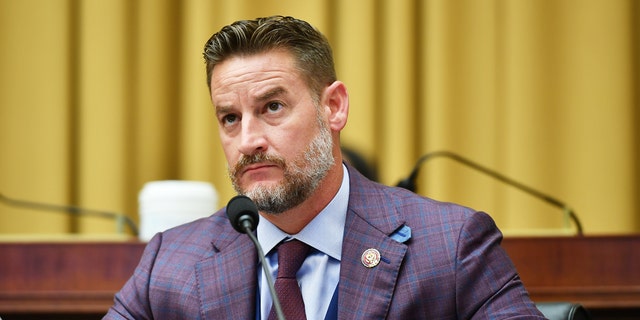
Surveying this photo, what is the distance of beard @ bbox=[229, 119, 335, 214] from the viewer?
1.88m

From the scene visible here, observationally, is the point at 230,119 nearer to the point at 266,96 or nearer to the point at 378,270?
the point at 266,96

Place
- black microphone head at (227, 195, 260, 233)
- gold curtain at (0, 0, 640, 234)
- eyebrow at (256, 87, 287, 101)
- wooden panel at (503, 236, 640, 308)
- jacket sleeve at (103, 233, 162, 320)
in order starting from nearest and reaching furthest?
black microphone head at (227, 195, 260, 233) < eyebrow at (256, 87, 287, 101) < jacket sleeve at (103, 233, 162, 320) < wooden panel at (503, 236, 640, 308) < gold curtain at (0, 0, 640, 234)

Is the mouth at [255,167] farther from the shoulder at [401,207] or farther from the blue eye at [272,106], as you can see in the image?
the shoulder at [401,207]

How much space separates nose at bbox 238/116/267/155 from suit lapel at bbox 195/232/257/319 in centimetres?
25

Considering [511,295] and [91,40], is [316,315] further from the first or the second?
[91,40]

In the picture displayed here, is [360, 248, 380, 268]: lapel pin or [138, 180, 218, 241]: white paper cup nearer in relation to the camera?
[360, 248, 380, 268]: lapel pin

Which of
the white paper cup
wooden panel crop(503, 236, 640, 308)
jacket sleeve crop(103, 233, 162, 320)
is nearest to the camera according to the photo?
jacket sleeve crop(103, 233, 162, 320)

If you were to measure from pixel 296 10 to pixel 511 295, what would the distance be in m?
2.31

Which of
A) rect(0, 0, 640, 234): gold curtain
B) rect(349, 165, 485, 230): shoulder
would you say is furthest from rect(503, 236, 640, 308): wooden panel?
rect(0, 0, 640, 234): gold curtain

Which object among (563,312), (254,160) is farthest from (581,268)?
(254,160)

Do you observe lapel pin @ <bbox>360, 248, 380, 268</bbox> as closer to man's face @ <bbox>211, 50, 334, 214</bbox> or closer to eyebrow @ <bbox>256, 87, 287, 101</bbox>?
man's face @ <bbox>211, 50, 334, 214</bbox>

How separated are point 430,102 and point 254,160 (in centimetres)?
213

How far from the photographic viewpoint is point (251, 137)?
1864 mm

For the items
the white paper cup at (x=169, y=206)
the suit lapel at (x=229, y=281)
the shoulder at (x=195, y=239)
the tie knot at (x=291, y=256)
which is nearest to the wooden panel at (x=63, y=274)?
the white paper cup at (x=169, y=206)
